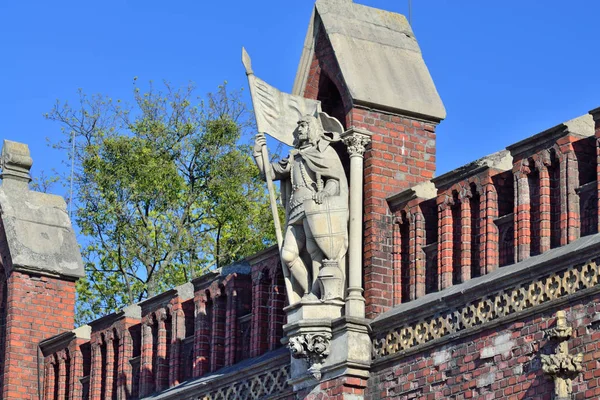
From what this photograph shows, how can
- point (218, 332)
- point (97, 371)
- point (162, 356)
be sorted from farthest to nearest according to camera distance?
1. point (97, 371)
2. point (162, 356)
3. point (218, 332)

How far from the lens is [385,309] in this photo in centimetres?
2156

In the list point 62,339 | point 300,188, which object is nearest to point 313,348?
point 300,188

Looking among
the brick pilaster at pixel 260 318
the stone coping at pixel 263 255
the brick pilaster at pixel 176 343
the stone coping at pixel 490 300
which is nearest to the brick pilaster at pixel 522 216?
the stone coping at pixel 490 300

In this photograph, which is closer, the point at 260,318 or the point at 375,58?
the point at 375,58

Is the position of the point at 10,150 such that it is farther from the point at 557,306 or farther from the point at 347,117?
the point at 557,306

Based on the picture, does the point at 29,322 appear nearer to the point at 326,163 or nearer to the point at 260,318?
the point at 260,318

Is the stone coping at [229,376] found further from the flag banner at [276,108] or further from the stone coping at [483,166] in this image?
the stone coping at [483,166]

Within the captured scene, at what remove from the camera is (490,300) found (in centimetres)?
1964

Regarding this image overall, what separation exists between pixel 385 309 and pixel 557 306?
314 cm

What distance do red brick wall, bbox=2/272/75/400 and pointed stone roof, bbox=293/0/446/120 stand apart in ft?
21.4

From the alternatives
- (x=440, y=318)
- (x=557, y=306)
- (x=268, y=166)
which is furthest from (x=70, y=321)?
(x=557, y=306)

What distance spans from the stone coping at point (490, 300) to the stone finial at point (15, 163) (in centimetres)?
971

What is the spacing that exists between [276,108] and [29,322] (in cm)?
666

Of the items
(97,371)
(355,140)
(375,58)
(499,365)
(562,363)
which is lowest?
(562,363)
